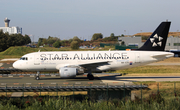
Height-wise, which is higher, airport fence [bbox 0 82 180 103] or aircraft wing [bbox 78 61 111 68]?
aircraft wing [bbox 78 61 111 68]

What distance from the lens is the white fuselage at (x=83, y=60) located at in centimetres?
3575

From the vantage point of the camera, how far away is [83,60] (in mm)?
35875

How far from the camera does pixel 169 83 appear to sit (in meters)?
32.1

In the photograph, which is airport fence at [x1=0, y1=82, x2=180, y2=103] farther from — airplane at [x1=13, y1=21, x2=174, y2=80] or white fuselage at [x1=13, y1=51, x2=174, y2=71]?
white fuselage at [x1=13, y1=51, x2=174, y2=71]

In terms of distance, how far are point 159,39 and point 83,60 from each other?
12.9m

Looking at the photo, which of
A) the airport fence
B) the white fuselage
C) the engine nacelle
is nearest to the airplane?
the white fuselage

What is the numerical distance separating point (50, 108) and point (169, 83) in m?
18.1

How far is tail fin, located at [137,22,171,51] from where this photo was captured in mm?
37375

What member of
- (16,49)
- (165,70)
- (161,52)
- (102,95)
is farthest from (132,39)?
(102,95)

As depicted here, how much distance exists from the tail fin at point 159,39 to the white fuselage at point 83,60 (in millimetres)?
1708

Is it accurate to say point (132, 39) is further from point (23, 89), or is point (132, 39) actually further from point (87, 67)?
point (23, 89)

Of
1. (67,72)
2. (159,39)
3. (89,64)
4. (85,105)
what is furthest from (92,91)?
(159,39)

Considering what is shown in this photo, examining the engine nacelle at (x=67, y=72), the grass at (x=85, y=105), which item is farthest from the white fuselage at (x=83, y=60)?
the grass at (x=85, y=105)

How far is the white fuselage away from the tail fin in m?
1.71
